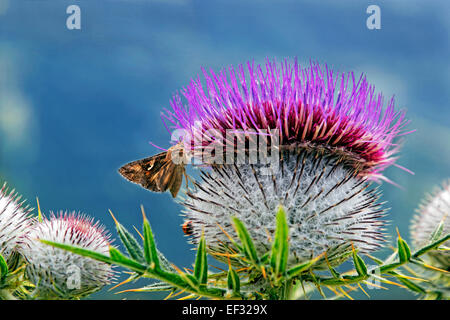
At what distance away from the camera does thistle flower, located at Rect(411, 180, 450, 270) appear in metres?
3.84

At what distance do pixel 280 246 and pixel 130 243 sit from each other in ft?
2.78

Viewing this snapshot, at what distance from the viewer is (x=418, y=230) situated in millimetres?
4223

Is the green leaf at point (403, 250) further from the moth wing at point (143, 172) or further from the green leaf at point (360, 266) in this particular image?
the moth wing at point (143, 172)

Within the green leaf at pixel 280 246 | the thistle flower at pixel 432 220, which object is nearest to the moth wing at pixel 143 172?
the green leaf at pixel 280 246

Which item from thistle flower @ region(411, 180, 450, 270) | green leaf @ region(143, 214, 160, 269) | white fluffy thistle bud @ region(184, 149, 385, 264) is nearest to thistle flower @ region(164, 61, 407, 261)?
white fluffy thistle bud @ region(184, 149, 385, 264)

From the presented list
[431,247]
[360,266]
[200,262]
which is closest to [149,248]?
[200,262]

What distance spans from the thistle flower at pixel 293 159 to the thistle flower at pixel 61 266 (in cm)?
73

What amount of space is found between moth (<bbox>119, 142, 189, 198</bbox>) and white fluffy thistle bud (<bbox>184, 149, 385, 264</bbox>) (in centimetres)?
35

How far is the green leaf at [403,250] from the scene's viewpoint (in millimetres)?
2238

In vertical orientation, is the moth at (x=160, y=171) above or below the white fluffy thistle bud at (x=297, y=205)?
above
